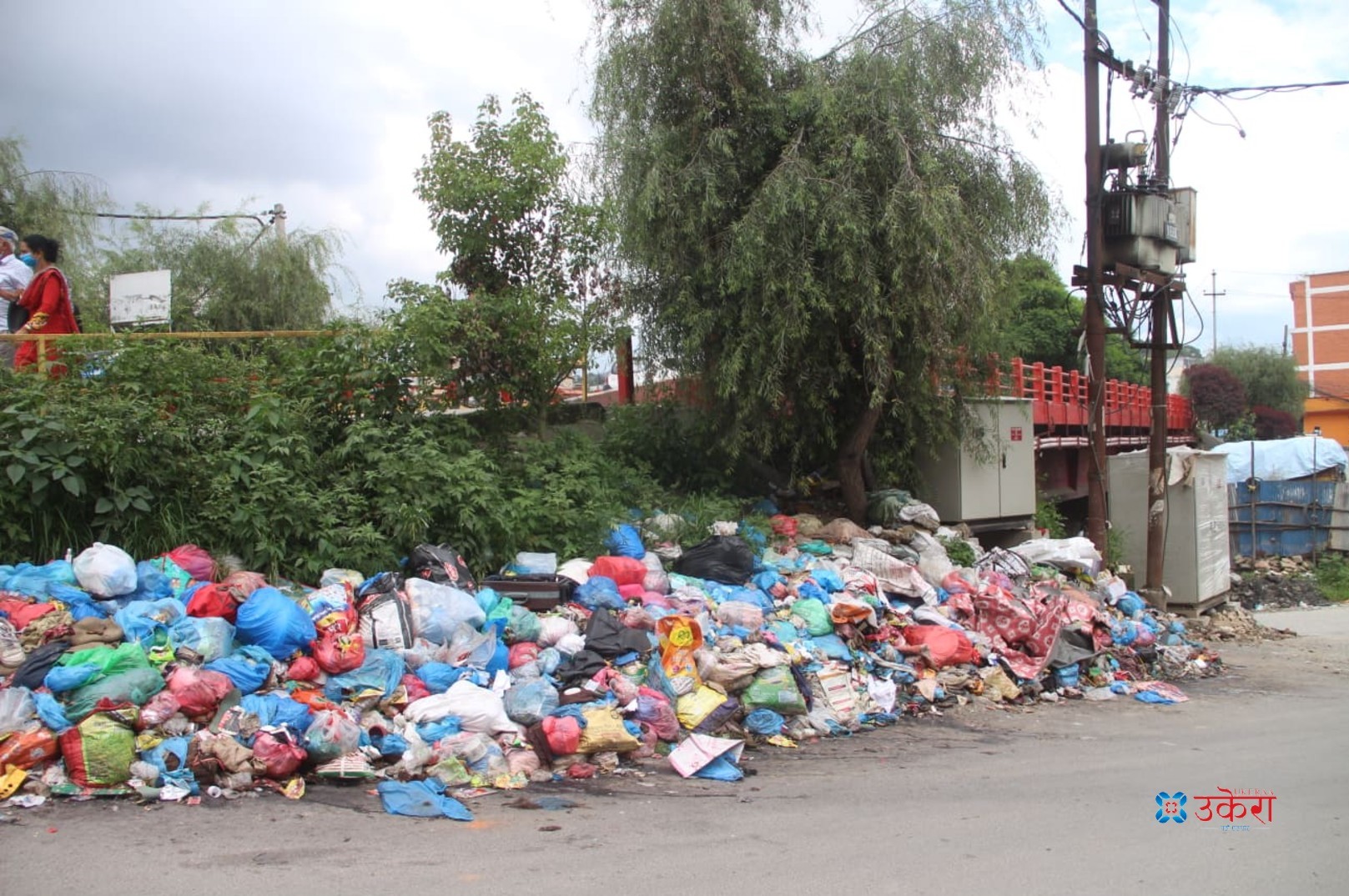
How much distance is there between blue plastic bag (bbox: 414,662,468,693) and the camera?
20.2 feet

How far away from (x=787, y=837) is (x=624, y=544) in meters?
4.19

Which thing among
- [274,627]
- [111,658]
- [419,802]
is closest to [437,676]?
[274,627]

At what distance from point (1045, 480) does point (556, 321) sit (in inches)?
406

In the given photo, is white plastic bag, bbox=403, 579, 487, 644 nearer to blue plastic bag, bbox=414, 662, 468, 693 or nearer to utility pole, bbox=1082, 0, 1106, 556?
blue plastic bag, bbox=414, 662, 468, 693

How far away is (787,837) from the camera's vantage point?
4723mm

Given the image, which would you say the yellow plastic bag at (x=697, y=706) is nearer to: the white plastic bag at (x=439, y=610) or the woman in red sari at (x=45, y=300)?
the white plastic bag at (x=439, y=610)

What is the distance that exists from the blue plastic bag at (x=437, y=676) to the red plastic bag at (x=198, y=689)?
3.70 feet

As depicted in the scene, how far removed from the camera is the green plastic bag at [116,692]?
520 cm

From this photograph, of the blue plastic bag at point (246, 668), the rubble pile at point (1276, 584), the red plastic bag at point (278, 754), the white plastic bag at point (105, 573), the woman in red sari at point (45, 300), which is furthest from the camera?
the rubble pile at point (1276, 584)

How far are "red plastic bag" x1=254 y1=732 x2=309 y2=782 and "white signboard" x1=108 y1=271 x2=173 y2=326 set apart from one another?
6732 millimetres

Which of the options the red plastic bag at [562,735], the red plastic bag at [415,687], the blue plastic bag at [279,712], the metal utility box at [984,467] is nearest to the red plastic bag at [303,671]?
the blue plastic bag at [279,712]

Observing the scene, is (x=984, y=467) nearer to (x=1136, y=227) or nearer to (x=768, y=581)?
(x=1136, y=227)

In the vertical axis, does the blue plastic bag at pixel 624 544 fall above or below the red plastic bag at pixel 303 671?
above

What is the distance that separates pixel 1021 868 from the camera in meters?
4.35
